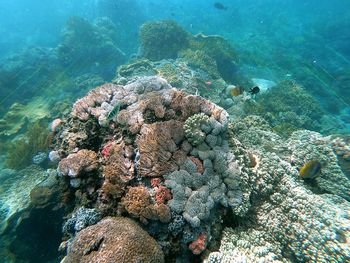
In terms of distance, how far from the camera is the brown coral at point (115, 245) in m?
3.01

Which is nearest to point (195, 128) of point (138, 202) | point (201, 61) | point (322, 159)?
point (138, 202)

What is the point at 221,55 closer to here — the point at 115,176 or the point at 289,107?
the point at 289,107

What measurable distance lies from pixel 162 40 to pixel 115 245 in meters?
14.8

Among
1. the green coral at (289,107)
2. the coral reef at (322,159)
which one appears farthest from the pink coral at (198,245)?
the green coral at (289,107)

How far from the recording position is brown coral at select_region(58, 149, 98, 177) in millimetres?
4098

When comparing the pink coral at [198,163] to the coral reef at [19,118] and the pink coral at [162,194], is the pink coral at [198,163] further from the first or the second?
the coral reef at [19,118]

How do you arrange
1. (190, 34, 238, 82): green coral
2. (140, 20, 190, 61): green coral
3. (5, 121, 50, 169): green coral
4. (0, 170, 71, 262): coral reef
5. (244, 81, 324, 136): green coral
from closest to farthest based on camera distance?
(0, 170, 71, 262): coral reef
(5, 121, 50, 169): green coral
(244, 81, 324, 136): green coral
(190, 34, 238, 82): green coral
(140, 20, 190, 61): green coral

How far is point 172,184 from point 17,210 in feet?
19.6

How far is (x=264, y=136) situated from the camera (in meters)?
6.68

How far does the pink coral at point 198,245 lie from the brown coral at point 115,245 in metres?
0.52

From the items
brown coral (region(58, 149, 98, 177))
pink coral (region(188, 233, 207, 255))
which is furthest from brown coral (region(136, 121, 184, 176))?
pink coral (region(188, 233, 207, 255))

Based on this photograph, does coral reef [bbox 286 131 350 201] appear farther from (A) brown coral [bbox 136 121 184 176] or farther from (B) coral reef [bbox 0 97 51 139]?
(B) coral reef [bbox 0 97 51 139]

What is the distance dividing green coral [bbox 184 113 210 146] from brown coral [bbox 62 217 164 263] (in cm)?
172

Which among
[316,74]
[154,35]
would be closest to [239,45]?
[316,74]
